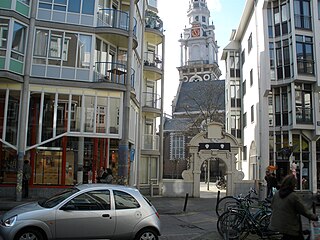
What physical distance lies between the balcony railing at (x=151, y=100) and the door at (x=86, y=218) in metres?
20.1

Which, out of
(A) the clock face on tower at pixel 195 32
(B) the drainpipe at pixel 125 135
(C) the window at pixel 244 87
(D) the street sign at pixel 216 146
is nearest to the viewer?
(B) the drainpipe at pixel 125 135

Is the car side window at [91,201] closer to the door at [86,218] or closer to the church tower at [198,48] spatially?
the door at [86,218]

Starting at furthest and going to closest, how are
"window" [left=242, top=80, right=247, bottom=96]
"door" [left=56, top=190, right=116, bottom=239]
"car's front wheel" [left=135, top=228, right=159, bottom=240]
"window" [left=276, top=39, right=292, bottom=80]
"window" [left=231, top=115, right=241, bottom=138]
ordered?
"window" [left=231, top=115, right=241, bottom=138]
"window" [left=242, top=80, right=247, bottom=96]
"window" [left=276, top=39, right=292, bottom=80]
"car's front wheel" [left=135, top=228, right=159, bottom=240]
"door" [left=56, top=190, right=116, bottom=239]

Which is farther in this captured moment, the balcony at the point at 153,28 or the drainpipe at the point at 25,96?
the balcony at the point at 153,28

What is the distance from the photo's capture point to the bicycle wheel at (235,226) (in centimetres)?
954

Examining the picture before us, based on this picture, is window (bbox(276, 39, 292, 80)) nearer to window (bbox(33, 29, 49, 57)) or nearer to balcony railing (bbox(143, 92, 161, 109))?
balcony railing (bbox(143, 92, 161, 109))

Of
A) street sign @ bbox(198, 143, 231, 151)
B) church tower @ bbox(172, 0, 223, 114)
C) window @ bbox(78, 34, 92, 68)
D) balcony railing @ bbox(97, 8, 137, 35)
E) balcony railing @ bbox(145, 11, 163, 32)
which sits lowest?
street sign @ bbox(198, 143, 231, 151)

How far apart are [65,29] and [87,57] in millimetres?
1908

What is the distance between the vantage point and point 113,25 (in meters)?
21.5

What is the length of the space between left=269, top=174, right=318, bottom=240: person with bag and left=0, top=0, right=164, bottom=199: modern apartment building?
47.1 feet

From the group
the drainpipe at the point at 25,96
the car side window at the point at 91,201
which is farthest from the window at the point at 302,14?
the car side window at the point at 91,201

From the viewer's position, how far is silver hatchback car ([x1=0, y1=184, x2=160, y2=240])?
25.1 feet

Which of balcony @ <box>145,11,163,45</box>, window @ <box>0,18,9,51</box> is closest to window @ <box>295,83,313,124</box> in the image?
balcony @ <box>145,11,163,45</box>

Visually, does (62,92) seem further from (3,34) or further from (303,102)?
(303,102)
